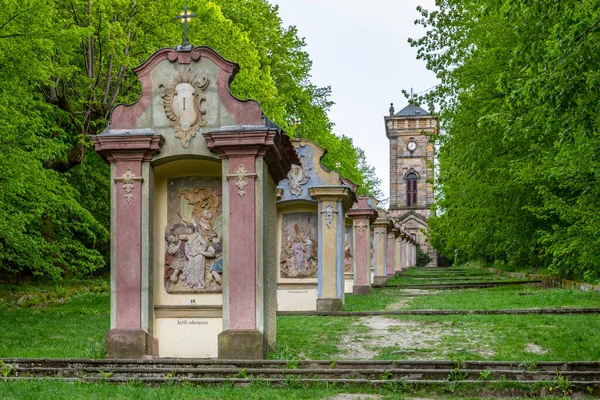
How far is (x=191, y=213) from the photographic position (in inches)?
464

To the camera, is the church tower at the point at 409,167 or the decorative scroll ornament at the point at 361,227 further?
the church tower at the point at 409,167

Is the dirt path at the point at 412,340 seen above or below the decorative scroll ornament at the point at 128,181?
below

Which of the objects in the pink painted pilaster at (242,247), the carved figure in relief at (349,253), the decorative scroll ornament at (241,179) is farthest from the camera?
the carved figure in relief at (349,253)

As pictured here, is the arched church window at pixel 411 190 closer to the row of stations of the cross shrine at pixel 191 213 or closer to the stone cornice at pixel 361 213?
the stone cornice at pixel 361 213

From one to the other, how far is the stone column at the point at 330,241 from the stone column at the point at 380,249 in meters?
16.9

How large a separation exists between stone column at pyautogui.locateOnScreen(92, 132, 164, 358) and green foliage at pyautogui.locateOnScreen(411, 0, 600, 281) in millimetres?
5433

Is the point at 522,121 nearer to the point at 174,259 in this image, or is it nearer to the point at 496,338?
the point at 496,338

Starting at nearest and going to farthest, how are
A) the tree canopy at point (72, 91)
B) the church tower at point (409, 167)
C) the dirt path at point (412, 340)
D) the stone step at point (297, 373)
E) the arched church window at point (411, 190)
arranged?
the stone step at point (297, 373) → the dirt path at point (412, 340) → the tree canopy at point (72, 91) → the church tower at point (409, 167) → the arched church window at point (411, 190)

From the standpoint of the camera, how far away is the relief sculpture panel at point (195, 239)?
38.0 feet

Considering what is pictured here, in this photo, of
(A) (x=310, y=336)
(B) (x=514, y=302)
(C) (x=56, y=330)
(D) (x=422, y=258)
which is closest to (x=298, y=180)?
(A) (x=310, y=336)

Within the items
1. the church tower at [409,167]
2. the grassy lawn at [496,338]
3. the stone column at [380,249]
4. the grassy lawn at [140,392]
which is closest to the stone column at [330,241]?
the grassy lawn at [496,338]

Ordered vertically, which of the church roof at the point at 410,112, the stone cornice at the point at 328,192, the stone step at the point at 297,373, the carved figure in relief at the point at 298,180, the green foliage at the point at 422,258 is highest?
the church roof at the point at 410,112

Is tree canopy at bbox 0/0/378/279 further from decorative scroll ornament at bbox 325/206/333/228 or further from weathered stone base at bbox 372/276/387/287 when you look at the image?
weathered stone base at bbox 372/276/387/287

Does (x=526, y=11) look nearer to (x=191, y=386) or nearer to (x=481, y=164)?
(x=191, y=386)
